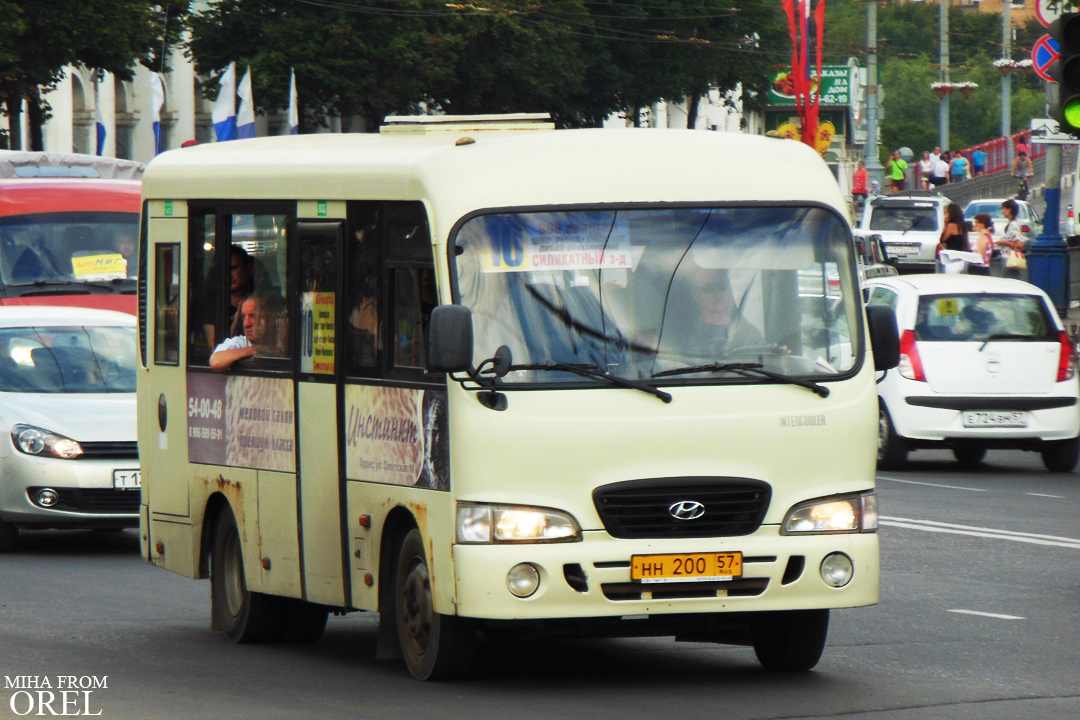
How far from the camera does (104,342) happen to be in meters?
15.9

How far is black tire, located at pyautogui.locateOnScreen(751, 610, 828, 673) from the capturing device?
29.9 feet

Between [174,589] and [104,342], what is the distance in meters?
3.52

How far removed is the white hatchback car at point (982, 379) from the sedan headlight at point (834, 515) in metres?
10.0

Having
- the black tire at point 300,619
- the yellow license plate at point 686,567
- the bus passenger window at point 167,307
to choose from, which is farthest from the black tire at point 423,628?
the bus passenger window at point 167,307

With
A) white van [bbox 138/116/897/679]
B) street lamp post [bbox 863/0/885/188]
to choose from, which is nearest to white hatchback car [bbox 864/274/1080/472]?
white van [bbox 138/116/897/679]

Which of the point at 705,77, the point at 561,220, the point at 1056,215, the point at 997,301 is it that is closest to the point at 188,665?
the point at 561,220

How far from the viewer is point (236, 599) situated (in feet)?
35.0

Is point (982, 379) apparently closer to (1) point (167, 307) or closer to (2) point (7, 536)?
(2) point (7, 536)

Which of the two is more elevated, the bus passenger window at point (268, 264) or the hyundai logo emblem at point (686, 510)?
the bus passenger window at point (268, 264)

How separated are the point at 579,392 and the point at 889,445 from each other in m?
11.1

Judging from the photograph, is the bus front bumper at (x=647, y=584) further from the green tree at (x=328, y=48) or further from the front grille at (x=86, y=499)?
the green tree at (x=328, y=48)

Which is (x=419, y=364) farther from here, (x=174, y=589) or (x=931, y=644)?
(x=174, y=589)

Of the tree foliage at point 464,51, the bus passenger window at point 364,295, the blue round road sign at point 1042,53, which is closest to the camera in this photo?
the bus passenger window at point 364,295

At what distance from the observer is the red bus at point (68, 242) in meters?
22.0
